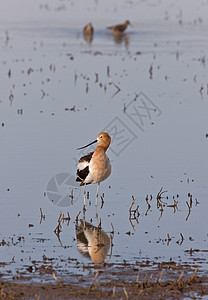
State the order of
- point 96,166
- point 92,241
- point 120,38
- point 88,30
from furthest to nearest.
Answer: point 120,38 → point 88,30 → point 96,166 → point 92,241

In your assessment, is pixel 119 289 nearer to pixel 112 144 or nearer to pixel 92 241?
pixel 92 241

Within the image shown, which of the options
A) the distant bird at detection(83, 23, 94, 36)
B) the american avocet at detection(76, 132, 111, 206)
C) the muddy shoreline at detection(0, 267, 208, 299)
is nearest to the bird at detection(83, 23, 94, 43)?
the distant bird at detection(83, 23, 94, 36)

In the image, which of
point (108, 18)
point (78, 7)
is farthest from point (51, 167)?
point (78, 7)

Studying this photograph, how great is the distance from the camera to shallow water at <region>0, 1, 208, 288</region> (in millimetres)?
9579

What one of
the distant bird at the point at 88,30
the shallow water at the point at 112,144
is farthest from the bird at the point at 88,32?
the shallow water at the point at 112,144

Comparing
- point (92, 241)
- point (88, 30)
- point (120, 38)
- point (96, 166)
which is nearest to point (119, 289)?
point (92, 241)

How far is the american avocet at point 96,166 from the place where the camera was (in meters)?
11.5

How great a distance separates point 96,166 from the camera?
11.4 metres

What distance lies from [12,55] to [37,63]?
7.68 feet

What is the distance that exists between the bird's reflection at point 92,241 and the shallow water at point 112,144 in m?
0.11

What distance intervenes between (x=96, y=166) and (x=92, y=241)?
193 cm

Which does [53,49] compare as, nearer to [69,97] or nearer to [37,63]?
[37,63]

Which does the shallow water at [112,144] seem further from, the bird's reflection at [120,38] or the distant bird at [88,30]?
the distant bird at [88,30]

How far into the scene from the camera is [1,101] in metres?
19.9
